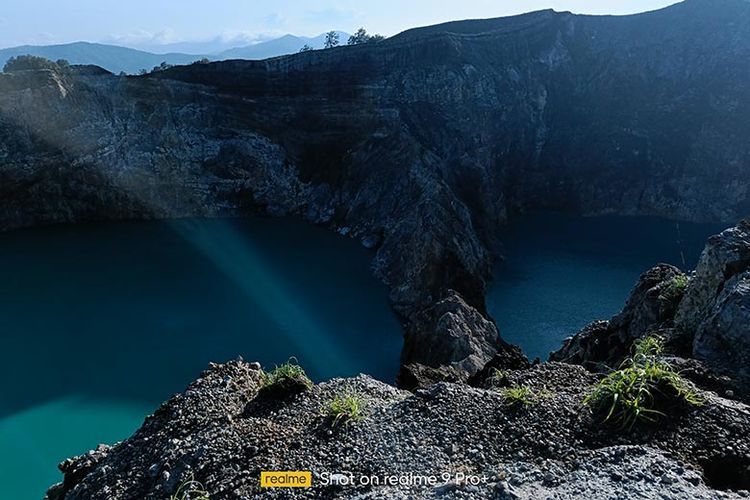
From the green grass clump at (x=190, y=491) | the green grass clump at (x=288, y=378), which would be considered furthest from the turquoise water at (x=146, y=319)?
the green grass clump at (x=190, y=491)

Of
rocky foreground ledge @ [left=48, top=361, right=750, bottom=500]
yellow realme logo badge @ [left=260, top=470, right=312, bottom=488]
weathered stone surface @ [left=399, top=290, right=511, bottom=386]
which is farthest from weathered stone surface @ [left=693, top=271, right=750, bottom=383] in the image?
weathered stone surface @ [left=399, top=290, right=511, bottom=386]

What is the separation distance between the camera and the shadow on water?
979 inches

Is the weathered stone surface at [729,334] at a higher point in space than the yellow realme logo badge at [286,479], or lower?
higher

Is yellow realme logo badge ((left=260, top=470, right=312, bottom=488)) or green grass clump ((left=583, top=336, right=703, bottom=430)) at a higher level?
green grass clump ((left=583, top=336, right=703, bottom=430))

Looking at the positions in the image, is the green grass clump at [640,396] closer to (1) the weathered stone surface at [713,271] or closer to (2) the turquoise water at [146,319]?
(1) the weathered stone surface at [713,271]

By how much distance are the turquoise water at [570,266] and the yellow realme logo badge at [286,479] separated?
831 inches

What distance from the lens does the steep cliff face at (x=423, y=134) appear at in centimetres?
4228

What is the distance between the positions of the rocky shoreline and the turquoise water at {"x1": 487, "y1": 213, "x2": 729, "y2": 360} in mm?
18445

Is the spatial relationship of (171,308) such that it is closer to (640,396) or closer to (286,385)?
(286,385)

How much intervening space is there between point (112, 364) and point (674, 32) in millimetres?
58432

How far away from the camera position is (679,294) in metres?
12.5

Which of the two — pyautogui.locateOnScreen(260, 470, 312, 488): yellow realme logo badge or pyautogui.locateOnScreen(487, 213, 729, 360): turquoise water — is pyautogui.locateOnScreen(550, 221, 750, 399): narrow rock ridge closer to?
pyautogui.locateOnScreen(260, 470, 312, 488): yellow realme logo badge

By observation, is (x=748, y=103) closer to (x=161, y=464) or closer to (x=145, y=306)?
Result: (x=145, y=306)

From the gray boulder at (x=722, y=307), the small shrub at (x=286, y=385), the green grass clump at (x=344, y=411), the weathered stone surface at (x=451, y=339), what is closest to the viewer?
the green grass clump at (x=344, y=411)
